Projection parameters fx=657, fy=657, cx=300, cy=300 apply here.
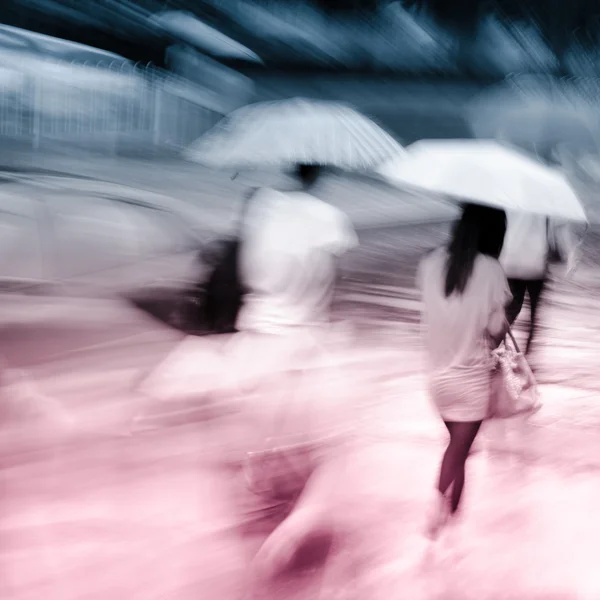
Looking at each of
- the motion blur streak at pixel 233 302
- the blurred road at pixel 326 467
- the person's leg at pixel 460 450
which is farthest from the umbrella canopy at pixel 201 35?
the person's leg at pixel 460 450

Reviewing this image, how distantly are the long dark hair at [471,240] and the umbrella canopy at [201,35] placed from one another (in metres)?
0.66

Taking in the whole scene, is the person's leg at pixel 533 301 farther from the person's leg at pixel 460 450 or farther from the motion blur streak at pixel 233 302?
the person's leg at pixel 460 450

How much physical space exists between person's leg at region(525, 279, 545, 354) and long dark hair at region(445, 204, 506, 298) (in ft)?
0.51

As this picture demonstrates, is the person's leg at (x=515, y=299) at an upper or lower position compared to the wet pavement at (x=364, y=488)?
upper

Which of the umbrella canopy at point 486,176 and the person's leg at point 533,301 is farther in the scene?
the person's leg at point 533,301

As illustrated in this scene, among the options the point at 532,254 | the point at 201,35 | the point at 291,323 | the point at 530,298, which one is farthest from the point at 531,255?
the point at 201,35

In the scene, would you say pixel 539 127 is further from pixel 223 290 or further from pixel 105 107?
pixel 105 107

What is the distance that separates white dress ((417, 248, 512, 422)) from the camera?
163 centimetres

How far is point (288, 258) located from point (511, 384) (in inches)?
26.2

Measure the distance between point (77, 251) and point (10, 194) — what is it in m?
0.21

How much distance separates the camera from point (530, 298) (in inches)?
67.9

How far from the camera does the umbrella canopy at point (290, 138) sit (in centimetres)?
163

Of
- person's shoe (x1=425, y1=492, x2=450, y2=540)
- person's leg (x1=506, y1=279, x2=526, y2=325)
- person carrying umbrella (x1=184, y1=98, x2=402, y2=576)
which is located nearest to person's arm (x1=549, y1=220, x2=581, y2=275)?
Answer: person's leg (x1=506, y1=279, x2=526, y2=325)

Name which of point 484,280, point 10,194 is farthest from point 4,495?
point 484,280
